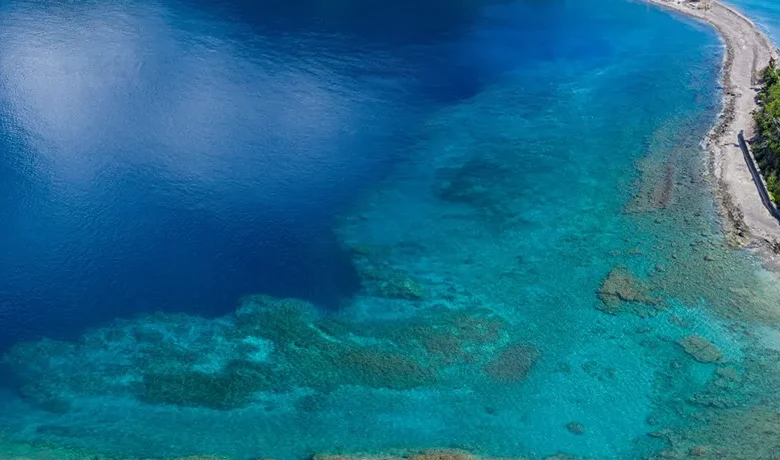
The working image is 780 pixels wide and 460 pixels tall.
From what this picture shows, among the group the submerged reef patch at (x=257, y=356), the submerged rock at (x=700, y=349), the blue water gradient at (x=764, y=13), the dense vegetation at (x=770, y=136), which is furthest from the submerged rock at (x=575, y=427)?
the blue water gradient at (x=764, y=13)

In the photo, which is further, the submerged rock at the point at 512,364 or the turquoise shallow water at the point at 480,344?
the submerged rock at the point at 512,364

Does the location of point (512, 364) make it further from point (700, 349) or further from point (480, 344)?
point (700, 349)

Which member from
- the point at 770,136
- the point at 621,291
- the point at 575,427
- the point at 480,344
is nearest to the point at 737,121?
the point at 770,136

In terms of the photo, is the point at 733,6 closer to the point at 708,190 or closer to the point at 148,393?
the point at 708,190

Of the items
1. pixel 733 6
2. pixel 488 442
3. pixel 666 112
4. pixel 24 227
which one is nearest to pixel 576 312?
pixel 488 442

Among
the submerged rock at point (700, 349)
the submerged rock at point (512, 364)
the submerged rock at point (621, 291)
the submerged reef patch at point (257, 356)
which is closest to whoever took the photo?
the submerged reef patch at point (257, 356)

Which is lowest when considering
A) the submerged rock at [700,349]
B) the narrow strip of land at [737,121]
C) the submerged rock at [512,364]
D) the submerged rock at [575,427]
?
the submerged rock at [575,427]

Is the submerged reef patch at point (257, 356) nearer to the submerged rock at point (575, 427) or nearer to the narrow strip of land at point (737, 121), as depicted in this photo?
the submerged rock at point (575, 427)

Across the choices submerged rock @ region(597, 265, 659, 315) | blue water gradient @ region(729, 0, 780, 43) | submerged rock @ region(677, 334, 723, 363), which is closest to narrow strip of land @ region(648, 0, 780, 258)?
blue water gradient @ region(729, 0, 780, 43)
